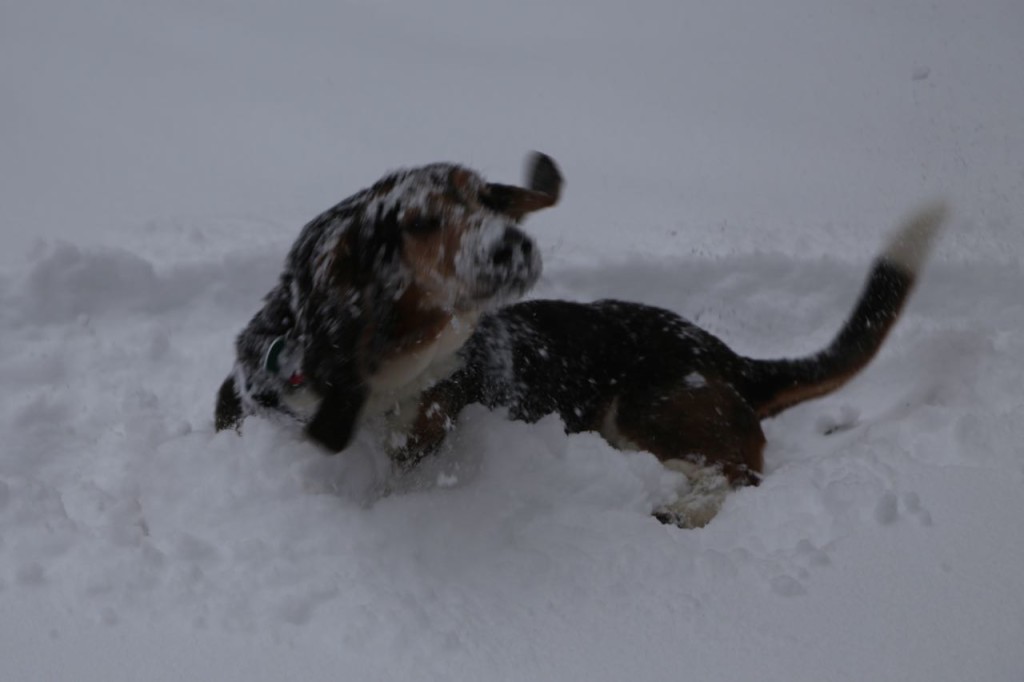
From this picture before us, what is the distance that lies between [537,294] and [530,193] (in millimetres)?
1876

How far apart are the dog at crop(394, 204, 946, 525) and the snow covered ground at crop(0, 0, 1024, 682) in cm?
28

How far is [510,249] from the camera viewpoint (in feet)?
9.45

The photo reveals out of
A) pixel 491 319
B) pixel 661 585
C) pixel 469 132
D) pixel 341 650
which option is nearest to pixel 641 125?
pixel 469 132

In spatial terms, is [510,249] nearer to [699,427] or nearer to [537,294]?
[699,427]

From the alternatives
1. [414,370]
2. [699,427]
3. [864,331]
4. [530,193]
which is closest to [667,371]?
[699,427]

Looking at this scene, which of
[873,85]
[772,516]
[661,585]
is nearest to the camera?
[661,585]

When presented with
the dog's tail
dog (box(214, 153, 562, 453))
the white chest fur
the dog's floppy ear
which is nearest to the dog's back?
the dog's tail

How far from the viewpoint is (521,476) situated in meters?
3.27

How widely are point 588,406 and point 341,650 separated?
187 cm

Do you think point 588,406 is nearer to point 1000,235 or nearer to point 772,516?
point 772,516

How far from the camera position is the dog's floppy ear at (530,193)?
10.9 feet

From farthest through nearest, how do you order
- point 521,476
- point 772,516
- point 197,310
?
point 197,310 < point 521,476 < point 772,516

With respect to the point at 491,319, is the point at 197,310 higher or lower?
lower

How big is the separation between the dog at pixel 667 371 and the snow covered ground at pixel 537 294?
28 centimetres
